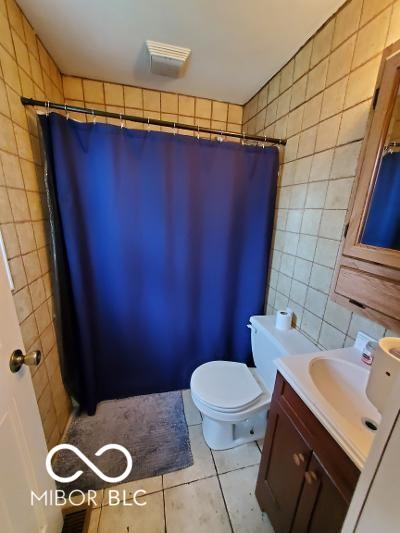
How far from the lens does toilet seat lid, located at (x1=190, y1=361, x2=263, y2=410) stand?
120cm

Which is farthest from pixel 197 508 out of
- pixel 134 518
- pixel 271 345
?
pixel 271 345

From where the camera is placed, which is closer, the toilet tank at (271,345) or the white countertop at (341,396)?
the white countertop at (341,396)

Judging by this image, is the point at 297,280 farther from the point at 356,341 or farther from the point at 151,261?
the point at 151,261

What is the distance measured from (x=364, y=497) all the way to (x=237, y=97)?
214 centimetres

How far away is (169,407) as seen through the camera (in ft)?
5.35

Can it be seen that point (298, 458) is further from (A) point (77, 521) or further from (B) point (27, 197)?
(B) point (27, 197)

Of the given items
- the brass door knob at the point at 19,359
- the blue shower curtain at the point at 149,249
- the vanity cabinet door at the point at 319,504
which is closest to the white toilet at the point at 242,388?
the blue shower curtain at the point at 149,249

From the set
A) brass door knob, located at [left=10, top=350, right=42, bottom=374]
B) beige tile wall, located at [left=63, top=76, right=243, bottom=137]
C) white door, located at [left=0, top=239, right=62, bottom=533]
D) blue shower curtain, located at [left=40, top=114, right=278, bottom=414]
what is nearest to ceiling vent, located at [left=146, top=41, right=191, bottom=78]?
beige tile wall, located at [left=63, top=76, right=243, bottom=137]

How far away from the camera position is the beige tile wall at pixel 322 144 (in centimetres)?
91

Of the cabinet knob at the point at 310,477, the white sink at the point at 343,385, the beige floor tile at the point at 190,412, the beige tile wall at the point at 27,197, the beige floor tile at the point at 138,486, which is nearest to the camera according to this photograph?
the cabinet knob at the point at 310,477

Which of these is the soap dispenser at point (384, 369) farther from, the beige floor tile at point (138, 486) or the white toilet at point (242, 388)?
the beige floor tile at point (138, 486)

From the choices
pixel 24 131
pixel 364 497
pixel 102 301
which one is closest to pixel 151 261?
pixel 102 301

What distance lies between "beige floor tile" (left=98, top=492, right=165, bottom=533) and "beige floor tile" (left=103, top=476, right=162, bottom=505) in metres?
0.04

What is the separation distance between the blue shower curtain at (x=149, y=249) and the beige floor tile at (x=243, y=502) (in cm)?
68
